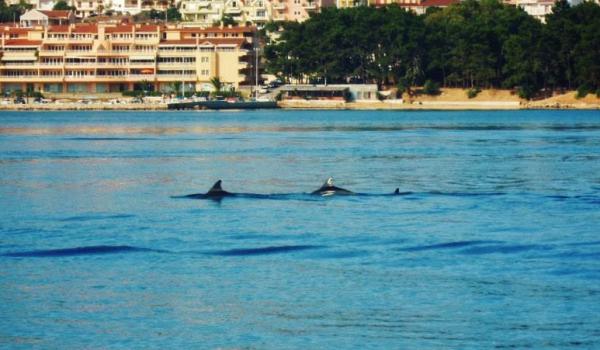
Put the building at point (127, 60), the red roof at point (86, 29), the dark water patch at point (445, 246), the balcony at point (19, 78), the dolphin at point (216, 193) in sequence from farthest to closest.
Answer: the red roof at point (86, 29) < the balcony at point (19, 78) < the building at point (127, 60) < the dolphin at point (216, 193) < the dark water patch at point (445, 246)

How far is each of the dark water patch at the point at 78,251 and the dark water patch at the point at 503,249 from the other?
7.80 meters

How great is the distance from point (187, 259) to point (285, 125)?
294 ft

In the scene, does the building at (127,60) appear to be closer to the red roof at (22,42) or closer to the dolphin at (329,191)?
the red roof at (22,42)

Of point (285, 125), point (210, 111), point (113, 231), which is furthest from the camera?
point (210, 111)

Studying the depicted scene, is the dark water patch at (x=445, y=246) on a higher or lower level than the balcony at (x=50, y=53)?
lower

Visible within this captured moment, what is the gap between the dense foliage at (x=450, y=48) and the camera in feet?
488

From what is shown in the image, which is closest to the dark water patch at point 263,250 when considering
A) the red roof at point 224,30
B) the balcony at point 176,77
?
the balcony at point 176,77

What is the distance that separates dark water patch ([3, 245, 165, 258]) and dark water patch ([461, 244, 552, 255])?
25.6ft

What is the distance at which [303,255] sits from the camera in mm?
34250

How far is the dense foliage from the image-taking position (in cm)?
14888

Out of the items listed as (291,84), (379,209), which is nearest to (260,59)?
(291,84)

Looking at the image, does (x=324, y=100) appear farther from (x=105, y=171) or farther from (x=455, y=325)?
(x=455, y=325)

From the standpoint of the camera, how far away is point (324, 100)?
17300cm

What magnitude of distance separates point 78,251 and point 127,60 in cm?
15105
